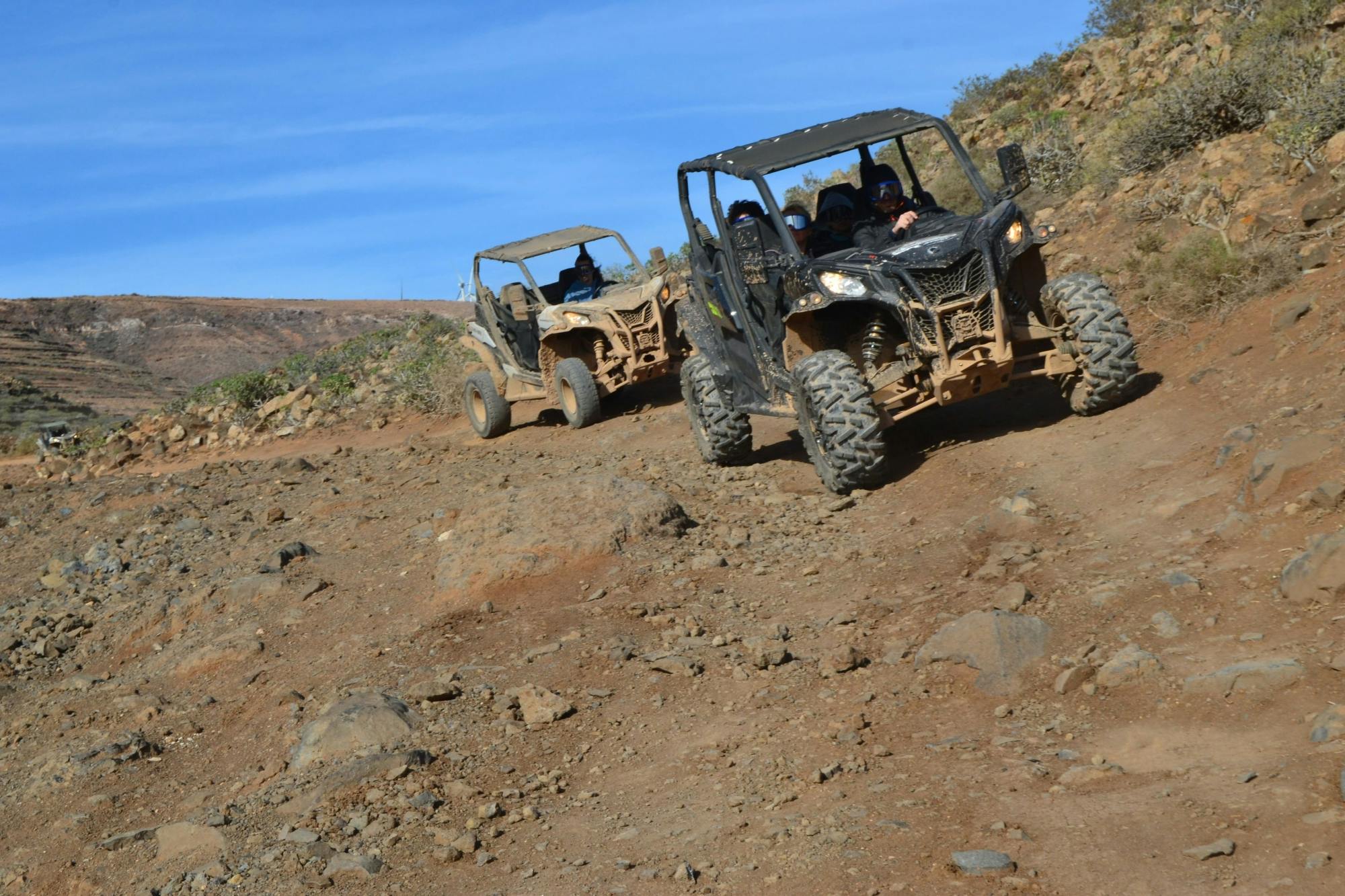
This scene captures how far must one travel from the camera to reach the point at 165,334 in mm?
60281

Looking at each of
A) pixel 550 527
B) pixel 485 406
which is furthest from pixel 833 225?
pixel 485 406

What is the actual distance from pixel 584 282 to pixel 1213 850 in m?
12.0

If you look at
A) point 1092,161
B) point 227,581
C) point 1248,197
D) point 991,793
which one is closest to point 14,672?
point 227,581

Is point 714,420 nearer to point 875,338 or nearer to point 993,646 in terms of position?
point 875,338

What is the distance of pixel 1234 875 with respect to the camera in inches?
128

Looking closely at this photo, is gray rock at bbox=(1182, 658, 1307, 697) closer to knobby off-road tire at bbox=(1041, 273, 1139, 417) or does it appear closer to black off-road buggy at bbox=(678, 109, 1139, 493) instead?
black off-road buggy at bbox=(678, 109, 1139, 493)

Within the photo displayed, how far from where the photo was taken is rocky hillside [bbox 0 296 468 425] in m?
51.7

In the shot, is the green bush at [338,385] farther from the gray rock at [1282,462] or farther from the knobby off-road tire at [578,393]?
the gray rock at [1282,462]

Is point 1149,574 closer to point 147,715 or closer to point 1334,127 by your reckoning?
point 147,715

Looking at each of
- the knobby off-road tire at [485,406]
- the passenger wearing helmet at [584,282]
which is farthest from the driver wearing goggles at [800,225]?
the knobby off-road tire at [485,406]

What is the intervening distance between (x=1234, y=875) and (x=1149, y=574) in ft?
7.89

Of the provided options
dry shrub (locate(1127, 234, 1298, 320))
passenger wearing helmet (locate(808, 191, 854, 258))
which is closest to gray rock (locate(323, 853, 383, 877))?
passenger wearing helmet (locate(808, 191, 854, 258))

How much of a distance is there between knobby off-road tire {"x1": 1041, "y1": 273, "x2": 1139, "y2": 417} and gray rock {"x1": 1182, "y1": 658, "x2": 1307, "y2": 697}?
4.09 metres

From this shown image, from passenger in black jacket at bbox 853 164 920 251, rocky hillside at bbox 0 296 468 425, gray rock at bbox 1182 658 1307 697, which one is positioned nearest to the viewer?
gray rock at bbox 1182 658 1307 697
